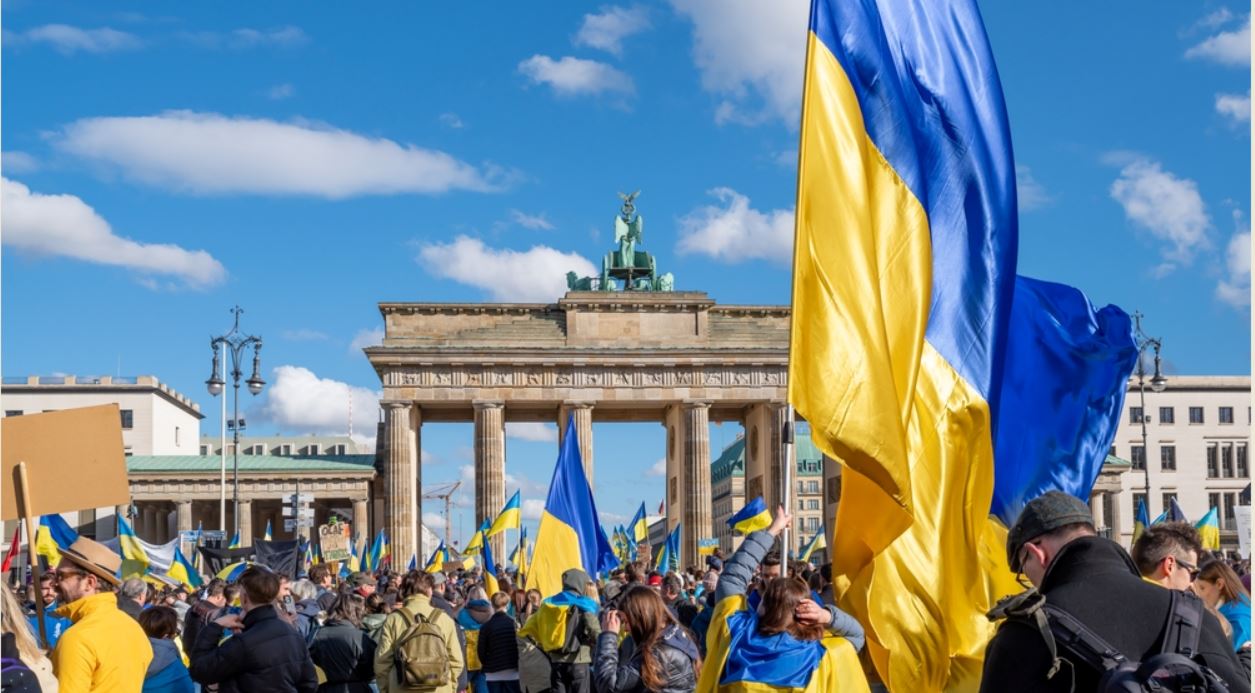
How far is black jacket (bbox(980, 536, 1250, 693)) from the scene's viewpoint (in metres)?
3.41

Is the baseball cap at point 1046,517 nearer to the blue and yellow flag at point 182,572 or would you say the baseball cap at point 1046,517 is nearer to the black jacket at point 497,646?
the black jacket at point 497,646

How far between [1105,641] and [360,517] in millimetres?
77013

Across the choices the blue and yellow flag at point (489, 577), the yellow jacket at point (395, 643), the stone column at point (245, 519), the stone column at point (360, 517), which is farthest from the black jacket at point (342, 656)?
the stone column at point (245, 519)

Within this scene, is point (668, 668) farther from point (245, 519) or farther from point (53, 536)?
point (245, 519)

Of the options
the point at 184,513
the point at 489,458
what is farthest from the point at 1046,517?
the point at 184,513

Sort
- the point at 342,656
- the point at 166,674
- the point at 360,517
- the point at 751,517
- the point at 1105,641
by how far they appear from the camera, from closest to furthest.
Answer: the point at 1105,641
the point at 166,674
the point at 342,656
the point at 751,517
the point at 360,517

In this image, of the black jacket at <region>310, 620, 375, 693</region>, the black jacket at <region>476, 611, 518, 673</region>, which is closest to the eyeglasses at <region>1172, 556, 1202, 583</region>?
the black jacket at <region>310, 620, 375, 693</region>

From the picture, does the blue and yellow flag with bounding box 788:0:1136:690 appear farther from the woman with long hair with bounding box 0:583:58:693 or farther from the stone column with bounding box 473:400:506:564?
the stone column with bounding box 473:400:506:564

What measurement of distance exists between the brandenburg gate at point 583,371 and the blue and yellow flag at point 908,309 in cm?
6109

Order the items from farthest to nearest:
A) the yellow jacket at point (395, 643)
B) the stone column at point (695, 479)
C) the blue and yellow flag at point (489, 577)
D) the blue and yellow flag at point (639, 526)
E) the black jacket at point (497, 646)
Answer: the stone column at point (695, 479) < the blue and yellow flag at point (639, 526) < the blue and yellow flag at point (489, 577) < the black jacket at point (497, 646) < the yellow jacket at point (395, 643)

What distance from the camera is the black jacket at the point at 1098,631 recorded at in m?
3.41

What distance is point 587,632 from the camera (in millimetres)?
11758

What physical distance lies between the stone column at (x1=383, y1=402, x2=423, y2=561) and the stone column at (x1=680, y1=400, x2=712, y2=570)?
508 inches

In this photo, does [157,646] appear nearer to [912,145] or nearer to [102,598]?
[102,598]
